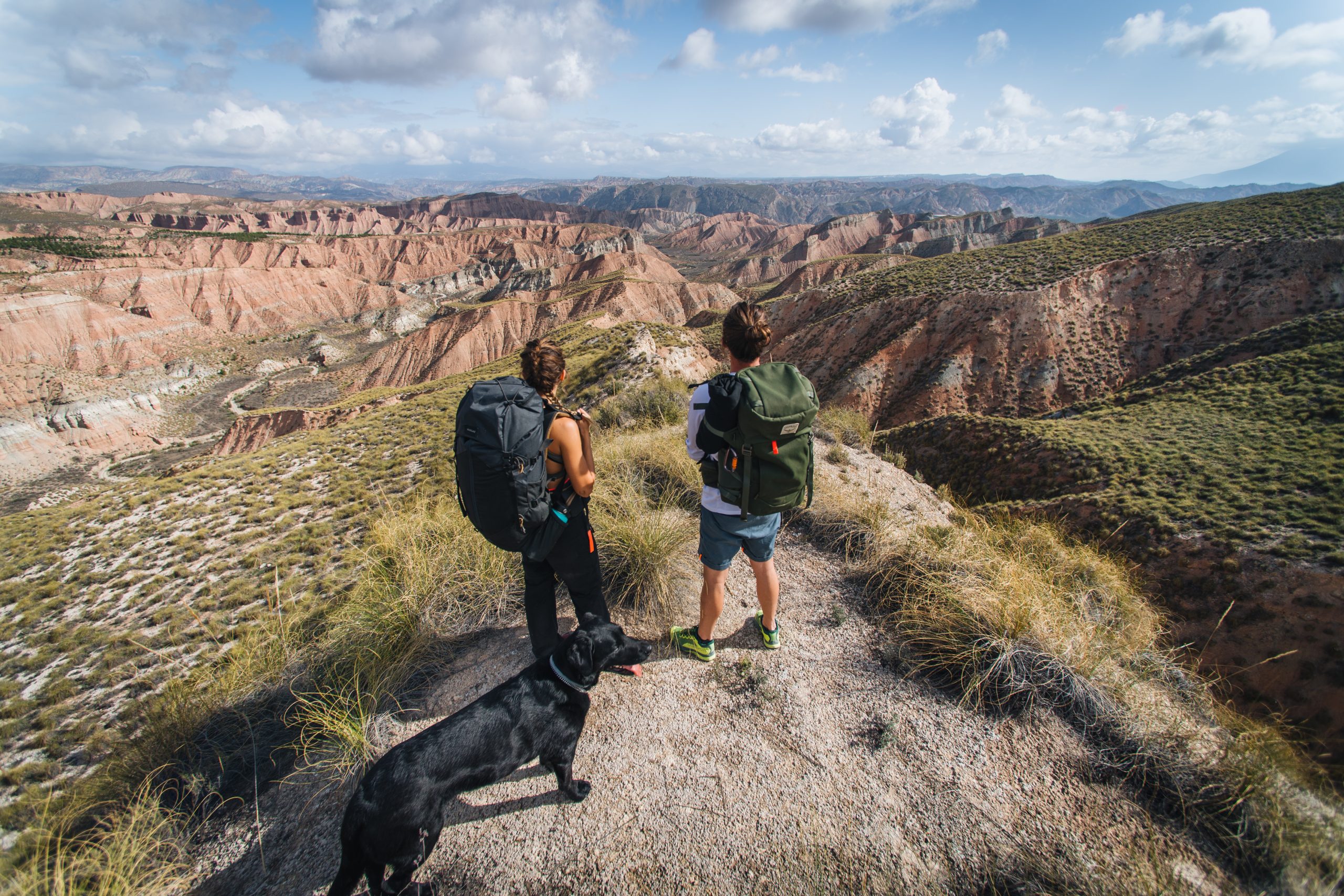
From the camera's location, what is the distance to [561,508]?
9.32 ft

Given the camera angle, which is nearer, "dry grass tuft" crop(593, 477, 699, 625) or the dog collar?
the dog collar

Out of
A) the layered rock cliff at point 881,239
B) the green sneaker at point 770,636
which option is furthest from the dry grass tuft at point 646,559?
the layered rock cliff at point 881,239

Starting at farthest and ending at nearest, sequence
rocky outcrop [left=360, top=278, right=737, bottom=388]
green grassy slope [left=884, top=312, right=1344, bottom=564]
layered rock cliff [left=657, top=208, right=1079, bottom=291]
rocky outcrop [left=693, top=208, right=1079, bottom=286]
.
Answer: layered rock cliff [left=657, top=208, right=1079, bottom=291] < rocky outcrop [left=693, top=208, right=1079, bottom=286] < rocky outcrop [left=360, top=278, right=737, bottom=388] < green grassy slope [left=884, top=312, right=1344, bottom=564]

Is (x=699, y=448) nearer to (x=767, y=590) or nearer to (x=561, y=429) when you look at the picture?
Answer: (x=561, y=429)

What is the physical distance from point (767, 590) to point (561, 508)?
1.39 m

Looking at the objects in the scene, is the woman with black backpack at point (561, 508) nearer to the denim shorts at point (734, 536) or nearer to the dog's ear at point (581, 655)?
the dog's ear at point (581, 655)

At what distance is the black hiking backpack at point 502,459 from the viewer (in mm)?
2473

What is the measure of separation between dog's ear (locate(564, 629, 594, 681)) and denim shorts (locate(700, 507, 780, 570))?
88cm

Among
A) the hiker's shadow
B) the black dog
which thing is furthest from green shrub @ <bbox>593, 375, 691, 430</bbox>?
the black dog

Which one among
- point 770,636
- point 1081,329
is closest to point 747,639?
point 770,636

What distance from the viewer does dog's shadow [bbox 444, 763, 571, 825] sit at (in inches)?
97.1

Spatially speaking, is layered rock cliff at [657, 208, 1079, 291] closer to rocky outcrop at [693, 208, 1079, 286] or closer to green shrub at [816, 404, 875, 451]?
rocky outcrop at [693, 208, 1079, 286]

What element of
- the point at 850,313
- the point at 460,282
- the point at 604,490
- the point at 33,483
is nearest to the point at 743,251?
the point at 460,282

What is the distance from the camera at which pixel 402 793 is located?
2049 millimetres
